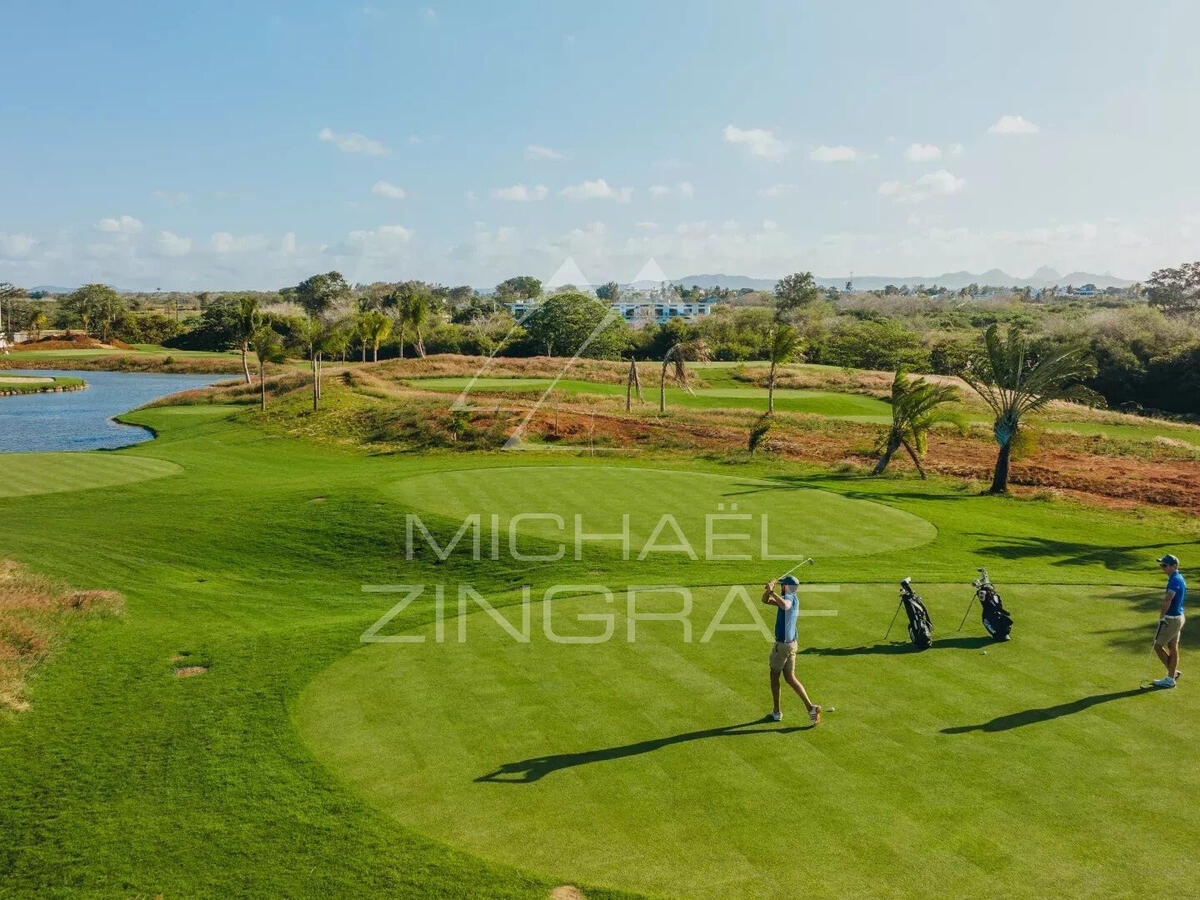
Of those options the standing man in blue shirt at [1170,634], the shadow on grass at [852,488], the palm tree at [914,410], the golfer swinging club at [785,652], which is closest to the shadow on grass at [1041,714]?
the standing man in blue shirt at [1170,634]

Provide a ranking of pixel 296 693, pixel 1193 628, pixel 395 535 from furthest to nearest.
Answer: pixel 395 535
pixel 1193 628
pixel 296 693

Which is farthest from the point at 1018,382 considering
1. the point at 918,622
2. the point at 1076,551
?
the point at 918,622

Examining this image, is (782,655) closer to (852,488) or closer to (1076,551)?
(1076,551)

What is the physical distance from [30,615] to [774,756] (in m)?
14.7

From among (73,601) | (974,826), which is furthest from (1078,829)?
(73,601)

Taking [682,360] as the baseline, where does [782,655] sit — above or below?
below

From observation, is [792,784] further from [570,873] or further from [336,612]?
[336,612]

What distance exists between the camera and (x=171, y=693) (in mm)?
14016

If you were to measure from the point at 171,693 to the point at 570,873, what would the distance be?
8450 millimetres

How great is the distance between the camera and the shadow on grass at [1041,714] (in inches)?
472

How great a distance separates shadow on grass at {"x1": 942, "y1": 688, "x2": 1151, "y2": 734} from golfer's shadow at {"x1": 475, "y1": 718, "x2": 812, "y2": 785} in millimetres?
2367

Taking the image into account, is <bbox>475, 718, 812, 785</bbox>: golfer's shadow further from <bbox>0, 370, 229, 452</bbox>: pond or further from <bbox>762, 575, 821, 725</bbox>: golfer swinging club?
<bbox>0, 370, 229, 452</bbox>: pond

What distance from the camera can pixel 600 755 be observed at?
11.2 m

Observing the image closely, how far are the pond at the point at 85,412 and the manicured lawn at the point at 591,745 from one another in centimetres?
3647
